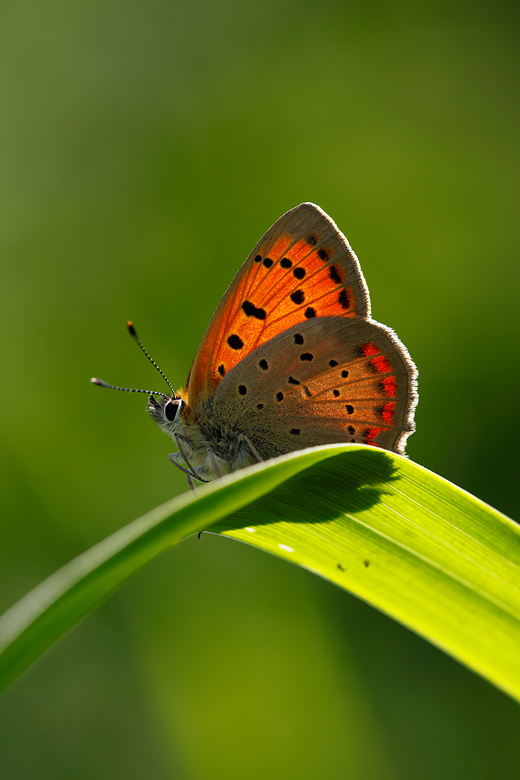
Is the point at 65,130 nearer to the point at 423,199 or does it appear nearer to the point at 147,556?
the point at 423,199

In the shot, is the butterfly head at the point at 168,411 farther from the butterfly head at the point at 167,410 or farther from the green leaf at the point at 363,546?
the green leaf at the point at 363,546

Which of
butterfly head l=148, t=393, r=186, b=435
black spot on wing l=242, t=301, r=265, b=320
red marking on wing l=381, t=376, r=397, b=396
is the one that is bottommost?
red marking on wing l=381, t=376, r=397, b=396

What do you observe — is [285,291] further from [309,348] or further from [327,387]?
[327,387]

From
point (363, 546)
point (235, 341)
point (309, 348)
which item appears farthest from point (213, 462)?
point (363, 546)

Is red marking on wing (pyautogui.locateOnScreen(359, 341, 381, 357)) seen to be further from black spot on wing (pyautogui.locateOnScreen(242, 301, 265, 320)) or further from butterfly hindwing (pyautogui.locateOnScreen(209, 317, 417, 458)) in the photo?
black spot on wing (pyautogui.locateOnScreen(242, 301, 265, 320))

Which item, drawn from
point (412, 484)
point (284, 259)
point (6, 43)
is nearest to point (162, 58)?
point (6, 43)

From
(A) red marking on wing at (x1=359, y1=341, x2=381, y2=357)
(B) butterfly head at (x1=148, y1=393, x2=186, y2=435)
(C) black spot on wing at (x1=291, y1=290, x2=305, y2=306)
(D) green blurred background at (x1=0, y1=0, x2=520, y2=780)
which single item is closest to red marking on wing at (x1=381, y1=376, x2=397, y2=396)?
(A) red marking on wing at (x1=359, y1=341, x2=381, y2=357)

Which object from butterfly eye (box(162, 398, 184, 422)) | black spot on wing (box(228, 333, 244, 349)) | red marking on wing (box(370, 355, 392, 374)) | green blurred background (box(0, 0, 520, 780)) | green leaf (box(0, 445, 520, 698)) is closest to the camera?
green leaf (box(0, 445, 520, 698))
